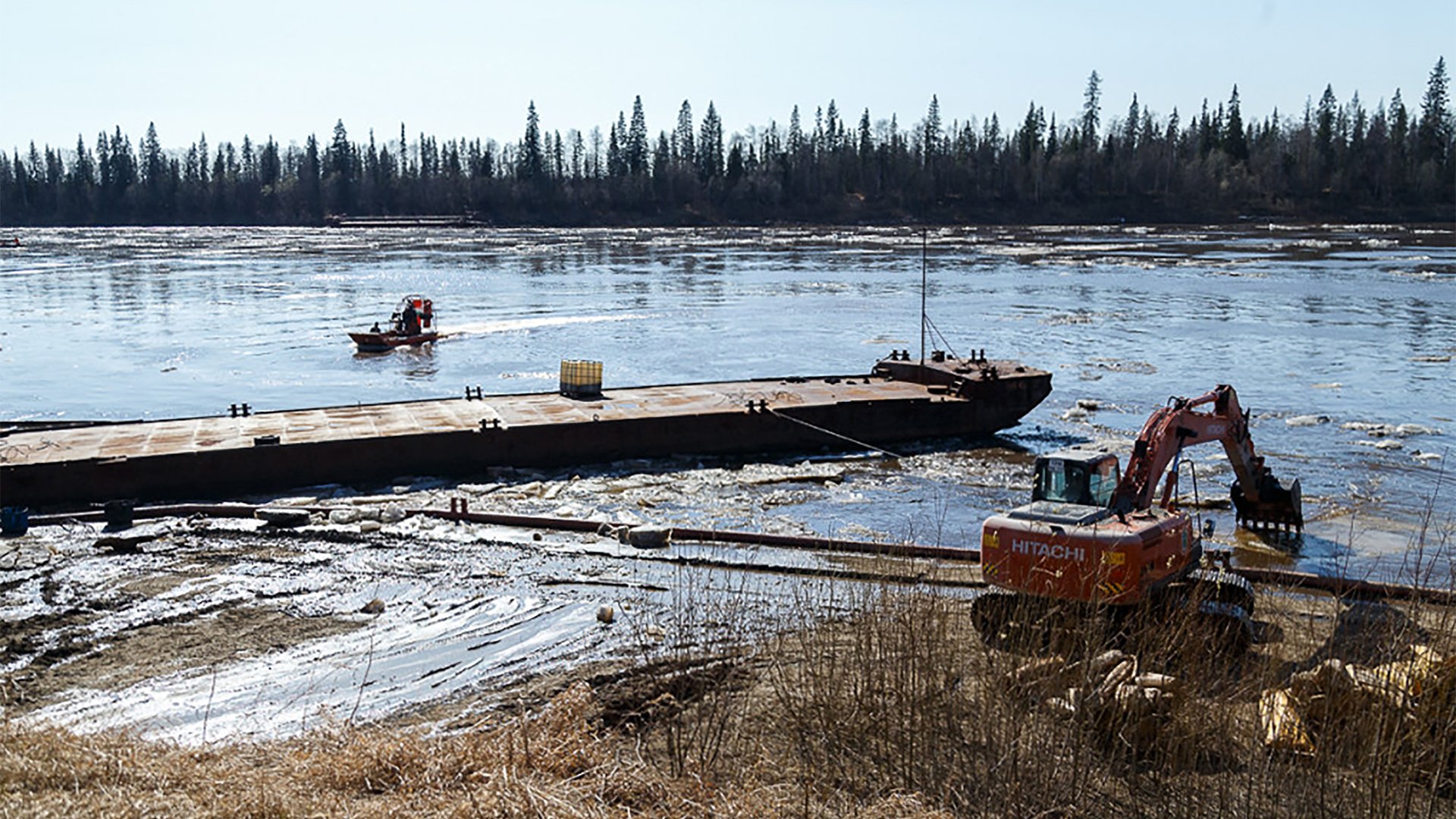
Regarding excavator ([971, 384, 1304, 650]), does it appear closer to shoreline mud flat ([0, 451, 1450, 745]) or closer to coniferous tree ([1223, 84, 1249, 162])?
shoreline mud flat ([0, 451, 1450, 745])

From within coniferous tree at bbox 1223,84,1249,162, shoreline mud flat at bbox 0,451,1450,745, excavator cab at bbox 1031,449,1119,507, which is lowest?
shoreline mud flat at bbox 0,451,1450,745

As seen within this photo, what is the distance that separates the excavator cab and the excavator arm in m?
0.22

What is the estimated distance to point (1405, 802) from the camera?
761 centimetres

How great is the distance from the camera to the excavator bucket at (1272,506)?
1947 centimetres

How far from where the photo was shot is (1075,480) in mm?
13164

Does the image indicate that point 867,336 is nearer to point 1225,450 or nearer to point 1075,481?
point 1225,450

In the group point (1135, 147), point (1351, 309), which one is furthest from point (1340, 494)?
point (1135, 147)

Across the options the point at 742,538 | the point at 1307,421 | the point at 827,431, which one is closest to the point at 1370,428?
the point at 1307,421

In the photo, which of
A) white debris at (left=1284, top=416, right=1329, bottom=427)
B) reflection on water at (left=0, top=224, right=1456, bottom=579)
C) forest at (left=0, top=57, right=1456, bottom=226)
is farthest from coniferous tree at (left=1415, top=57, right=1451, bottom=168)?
white debris at (left=1284, top=416, right=1329, bottom=427)

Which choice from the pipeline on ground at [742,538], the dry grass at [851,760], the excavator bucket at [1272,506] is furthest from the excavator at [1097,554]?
the excavator bucket at [1272,506]

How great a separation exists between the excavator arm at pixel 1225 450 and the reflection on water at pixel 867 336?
800 mm

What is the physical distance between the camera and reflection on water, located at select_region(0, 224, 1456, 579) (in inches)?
1010

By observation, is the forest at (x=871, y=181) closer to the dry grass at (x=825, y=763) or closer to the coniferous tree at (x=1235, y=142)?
the coniferous tree at (x=1235, y=142)

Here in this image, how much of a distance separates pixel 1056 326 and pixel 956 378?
20144 millimetres
